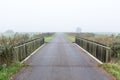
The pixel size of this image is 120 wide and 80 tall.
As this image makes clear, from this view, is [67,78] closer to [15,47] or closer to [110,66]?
[110,66]

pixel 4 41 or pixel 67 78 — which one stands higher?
pixel 4 41

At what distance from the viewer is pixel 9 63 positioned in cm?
1448

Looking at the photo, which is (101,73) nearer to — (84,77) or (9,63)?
(84,77)

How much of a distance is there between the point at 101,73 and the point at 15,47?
18.2 feet

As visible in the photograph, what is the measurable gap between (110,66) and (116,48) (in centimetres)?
1204

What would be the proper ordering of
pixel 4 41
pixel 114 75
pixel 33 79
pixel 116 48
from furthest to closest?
pixel 116 48 → pixel 4 41 → pixel 114 75 → pixel 33 79

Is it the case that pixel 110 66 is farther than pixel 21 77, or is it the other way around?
pixel 110 66

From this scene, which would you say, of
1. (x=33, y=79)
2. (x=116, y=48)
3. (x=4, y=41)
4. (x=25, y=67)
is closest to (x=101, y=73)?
(x=33, y=79)

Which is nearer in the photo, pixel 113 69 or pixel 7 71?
pixel 7 71

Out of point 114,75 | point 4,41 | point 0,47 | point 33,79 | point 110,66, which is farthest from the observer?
point 4,41

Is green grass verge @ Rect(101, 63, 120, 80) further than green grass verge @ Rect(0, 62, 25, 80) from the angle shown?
Yes

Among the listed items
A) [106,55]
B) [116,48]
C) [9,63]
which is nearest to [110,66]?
[106,55]

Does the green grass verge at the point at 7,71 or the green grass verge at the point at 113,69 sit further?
the green grass verge at the point at 113,69

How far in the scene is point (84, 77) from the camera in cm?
1090
